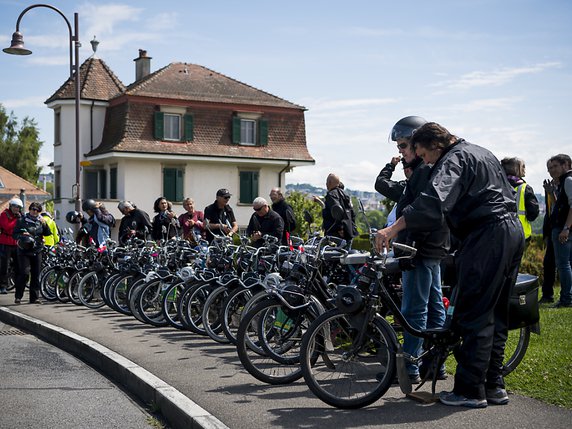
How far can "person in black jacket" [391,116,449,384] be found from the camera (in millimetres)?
7035

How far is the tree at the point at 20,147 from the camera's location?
7956 cm

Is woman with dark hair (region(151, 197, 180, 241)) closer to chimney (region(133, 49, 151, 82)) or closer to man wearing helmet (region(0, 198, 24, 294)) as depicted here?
man wearing helmet (region(0, 198, 24, 294))

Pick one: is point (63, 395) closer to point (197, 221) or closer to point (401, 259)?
point (401, 259)

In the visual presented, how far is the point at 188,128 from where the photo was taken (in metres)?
49.2

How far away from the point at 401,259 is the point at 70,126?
4438cm

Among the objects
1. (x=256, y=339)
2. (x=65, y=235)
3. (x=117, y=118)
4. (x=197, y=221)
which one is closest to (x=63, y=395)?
(x=256, y=339)

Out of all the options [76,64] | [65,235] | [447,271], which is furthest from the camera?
[76,64]

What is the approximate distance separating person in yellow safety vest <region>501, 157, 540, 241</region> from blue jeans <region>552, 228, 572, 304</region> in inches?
30.8

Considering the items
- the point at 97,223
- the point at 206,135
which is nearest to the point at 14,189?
the point at 206,135

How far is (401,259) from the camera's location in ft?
23.4

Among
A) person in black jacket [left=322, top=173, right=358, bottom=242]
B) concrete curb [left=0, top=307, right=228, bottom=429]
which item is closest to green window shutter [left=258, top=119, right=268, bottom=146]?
concrete curb [left=0, top=307, right=228, bottom=429]

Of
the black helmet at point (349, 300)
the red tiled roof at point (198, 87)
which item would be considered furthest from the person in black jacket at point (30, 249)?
the red tiled roof at point (198, 87)

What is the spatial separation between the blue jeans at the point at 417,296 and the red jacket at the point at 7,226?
12.8 meters

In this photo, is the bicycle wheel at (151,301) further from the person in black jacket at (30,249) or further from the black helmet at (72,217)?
the black helmet at (72,217)
